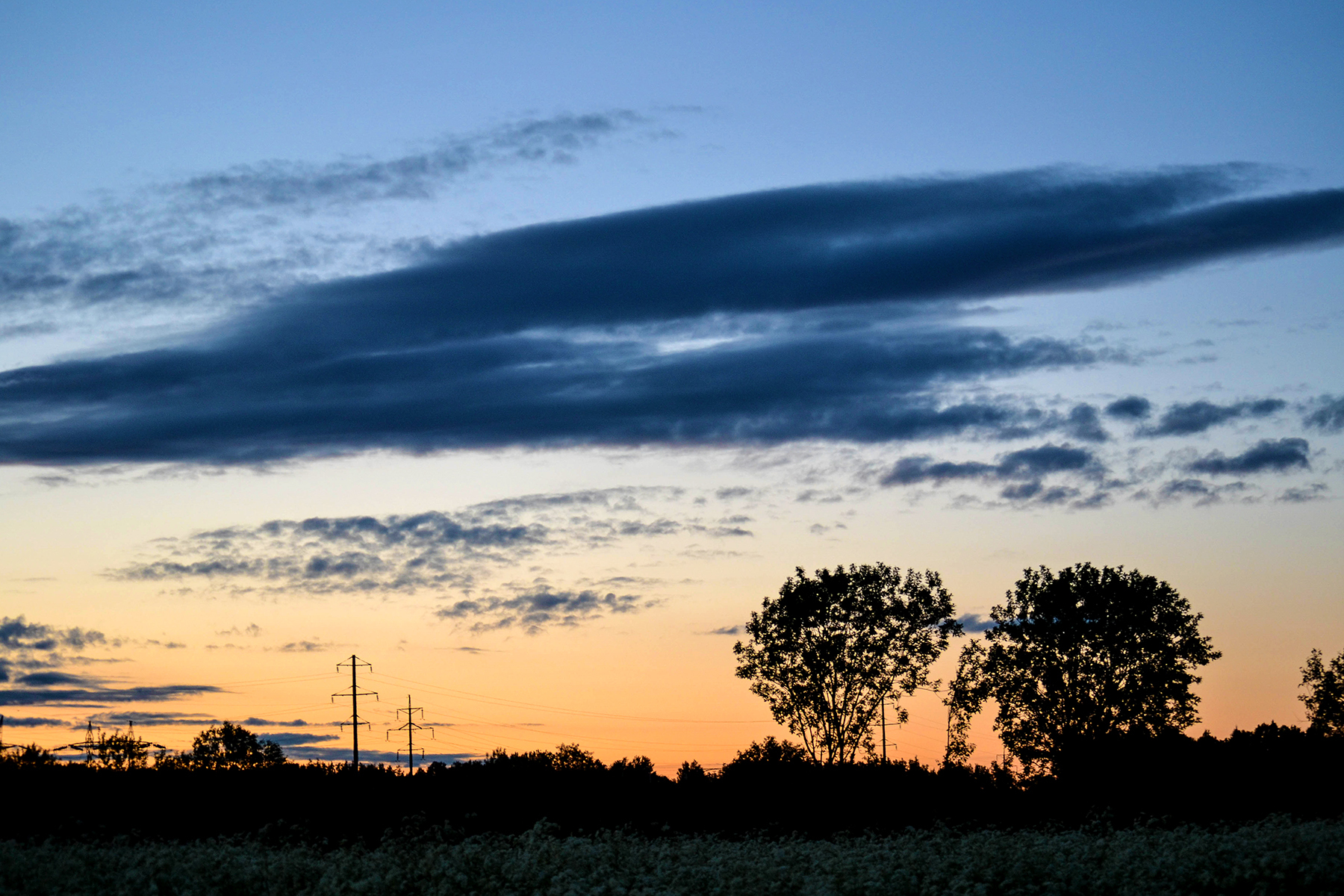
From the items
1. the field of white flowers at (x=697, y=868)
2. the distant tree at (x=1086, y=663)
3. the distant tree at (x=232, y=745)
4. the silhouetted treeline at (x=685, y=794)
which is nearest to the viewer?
the field of white flowers at (x=697, y=868)

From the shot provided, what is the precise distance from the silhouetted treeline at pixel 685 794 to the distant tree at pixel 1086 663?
14891 millimetres

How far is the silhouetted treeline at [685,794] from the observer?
106ft

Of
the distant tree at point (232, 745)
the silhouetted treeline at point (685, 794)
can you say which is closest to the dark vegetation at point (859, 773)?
the silhouetted treeline at point (685, 794)

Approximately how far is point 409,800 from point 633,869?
12864 mm

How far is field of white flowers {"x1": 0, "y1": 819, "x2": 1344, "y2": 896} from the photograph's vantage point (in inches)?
844

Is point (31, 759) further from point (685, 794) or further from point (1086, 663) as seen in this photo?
point (1086, 663)

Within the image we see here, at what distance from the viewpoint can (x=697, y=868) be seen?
23.1 meters

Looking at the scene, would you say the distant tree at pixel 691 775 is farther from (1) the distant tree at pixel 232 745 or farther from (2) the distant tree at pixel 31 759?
(1) the distant tree at pixel 232 745

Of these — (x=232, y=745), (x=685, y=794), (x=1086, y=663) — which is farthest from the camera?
(x=232, y=745)

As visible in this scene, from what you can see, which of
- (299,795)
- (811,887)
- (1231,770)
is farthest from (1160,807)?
(299,795)

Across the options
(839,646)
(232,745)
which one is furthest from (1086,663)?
(232,745)

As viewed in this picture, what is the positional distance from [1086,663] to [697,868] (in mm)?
42168

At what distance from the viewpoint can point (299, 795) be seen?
33812 millimetres

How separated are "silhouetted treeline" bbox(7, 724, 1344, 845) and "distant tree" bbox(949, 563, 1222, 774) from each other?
14.9 meters
